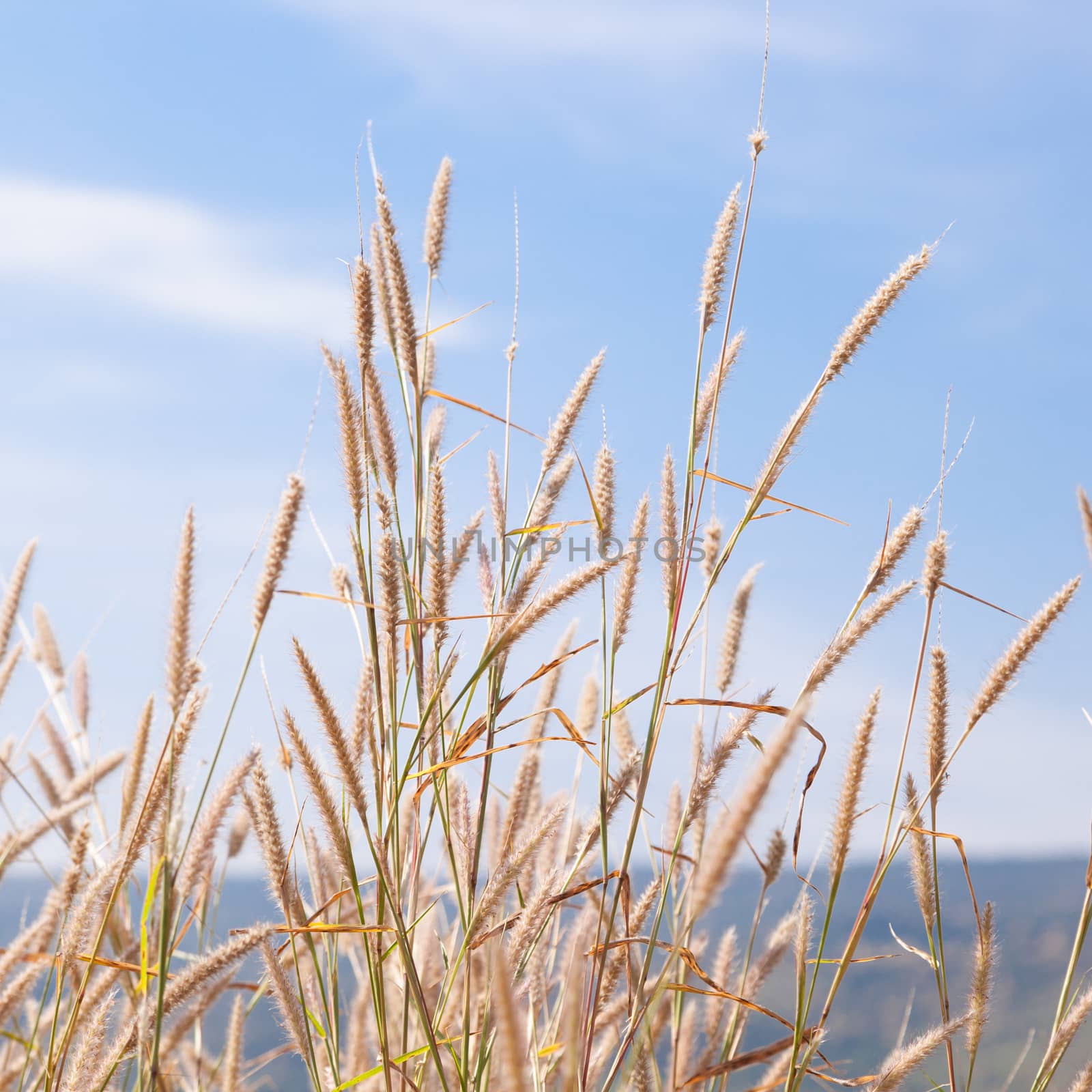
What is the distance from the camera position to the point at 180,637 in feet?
4.24

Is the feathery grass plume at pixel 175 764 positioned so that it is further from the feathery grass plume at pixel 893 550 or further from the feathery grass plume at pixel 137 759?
A: the feathery grass plume at pixel 893 550

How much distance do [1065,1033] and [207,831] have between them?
137cm

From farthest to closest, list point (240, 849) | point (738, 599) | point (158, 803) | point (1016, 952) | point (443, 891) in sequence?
point (1016, 952)
point (240, 849)
point (738, 599)
point (443, 891)
point (158, 803)

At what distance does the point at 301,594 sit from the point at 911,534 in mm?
951

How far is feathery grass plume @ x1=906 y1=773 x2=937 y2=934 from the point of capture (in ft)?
5.89

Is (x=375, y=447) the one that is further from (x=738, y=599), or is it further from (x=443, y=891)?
(x=738, y=599)

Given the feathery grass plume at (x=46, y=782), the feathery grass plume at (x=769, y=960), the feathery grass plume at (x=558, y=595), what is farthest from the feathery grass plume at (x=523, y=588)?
the feathery grass plume at (x=46, y=782)

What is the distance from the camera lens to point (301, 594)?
160 cm

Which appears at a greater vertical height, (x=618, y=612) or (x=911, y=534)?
(x=911, y=534)

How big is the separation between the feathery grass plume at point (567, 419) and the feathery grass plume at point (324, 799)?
569 mm

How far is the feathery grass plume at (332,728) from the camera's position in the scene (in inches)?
54.3

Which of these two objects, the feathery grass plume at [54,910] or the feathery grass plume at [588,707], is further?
the feathery grass plume at [588,707]

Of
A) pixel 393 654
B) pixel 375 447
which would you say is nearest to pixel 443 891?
pixel 393 654

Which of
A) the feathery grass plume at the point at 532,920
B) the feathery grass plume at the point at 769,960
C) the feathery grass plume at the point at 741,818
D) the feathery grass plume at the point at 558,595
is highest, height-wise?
the feathery grass plume at the point at 558,595
